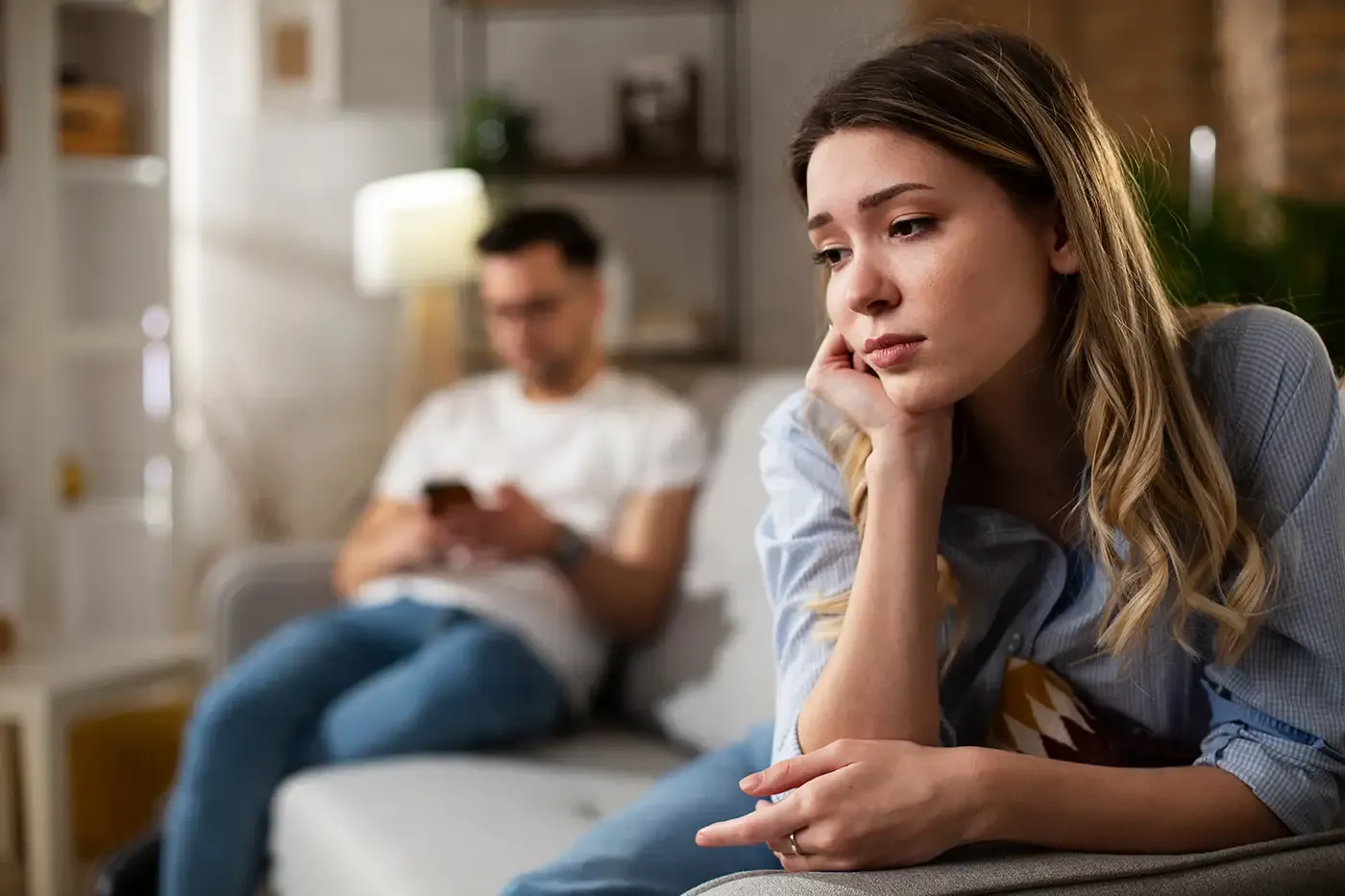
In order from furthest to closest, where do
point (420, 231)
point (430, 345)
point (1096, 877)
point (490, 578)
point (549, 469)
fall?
point (430, 345) < point (420, 231) < point (549, 469) < point (490, 578) < point (1096, 877)

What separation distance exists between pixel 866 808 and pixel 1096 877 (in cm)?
15

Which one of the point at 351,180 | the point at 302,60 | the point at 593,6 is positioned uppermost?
the point at 593,6

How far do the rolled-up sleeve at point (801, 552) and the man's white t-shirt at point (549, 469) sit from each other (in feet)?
3.35

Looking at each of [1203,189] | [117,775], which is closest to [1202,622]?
[1203,189]

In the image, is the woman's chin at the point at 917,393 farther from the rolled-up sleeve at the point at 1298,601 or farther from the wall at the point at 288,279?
the wall at the point at 288,279

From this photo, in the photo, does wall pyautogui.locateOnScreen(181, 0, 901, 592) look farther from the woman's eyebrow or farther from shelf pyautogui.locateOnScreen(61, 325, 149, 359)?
the woman's eyebrow

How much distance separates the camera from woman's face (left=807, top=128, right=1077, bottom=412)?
962 mm

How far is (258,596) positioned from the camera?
92.0 inches

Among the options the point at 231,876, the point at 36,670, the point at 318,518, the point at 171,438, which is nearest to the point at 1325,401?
the point at 231,876

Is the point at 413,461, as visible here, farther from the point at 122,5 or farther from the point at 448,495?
the point at 122,5

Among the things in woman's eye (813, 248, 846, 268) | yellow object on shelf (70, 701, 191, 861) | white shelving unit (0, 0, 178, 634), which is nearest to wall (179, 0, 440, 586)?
white shelving unit (0, 0, 178, 634)

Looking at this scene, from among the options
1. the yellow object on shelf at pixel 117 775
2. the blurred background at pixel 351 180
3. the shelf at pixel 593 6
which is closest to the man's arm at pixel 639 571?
the yellow object on shelf at pixel 117 775

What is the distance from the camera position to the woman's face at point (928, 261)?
Result: 962 millimetres

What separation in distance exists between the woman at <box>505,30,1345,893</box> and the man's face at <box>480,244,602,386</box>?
1.32m
